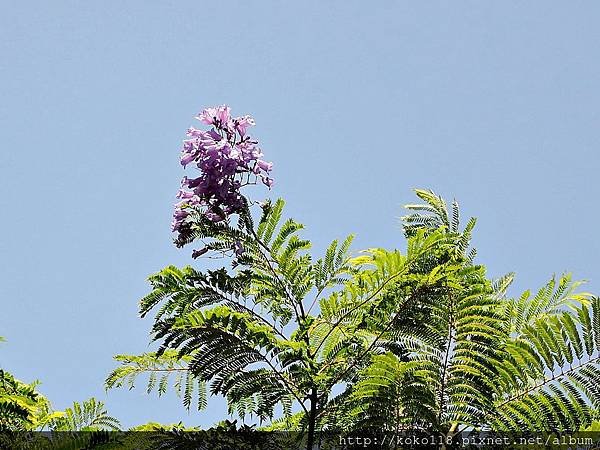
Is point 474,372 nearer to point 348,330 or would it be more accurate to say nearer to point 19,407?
point 348,330

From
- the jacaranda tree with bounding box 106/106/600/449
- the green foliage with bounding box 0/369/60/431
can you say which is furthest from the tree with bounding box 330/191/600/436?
the green foliage with bounding box 0/369/60/431

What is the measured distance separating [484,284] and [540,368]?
0.60m

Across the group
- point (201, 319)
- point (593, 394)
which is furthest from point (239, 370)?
point (593, 394)

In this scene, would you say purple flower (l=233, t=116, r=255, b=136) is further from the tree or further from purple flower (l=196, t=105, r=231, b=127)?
the tree

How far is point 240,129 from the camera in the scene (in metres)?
4.53

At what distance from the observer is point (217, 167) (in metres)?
4.40

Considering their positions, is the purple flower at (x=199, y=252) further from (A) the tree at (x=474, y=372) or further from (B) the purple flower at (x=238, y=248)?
(A) the tree at (x=474, y=372)

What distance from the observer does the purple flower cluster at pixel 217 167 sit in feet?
14.4

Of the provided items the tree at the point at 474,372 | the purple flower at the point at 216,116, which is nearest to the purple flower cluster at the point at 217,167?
the purple flower at the point at 216,116

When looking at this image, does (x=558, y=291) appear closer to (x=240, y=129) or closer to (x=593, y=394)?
(x=593, y=394)

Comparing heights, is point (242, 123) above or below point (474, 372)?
above

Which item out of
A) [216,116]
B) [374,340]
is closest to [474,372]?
[374,340]

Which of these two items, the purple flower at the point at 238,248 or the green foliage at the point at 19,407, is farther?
the green foliage at the point at 19,407

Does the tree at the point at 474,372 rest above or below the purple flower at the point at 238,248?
below
